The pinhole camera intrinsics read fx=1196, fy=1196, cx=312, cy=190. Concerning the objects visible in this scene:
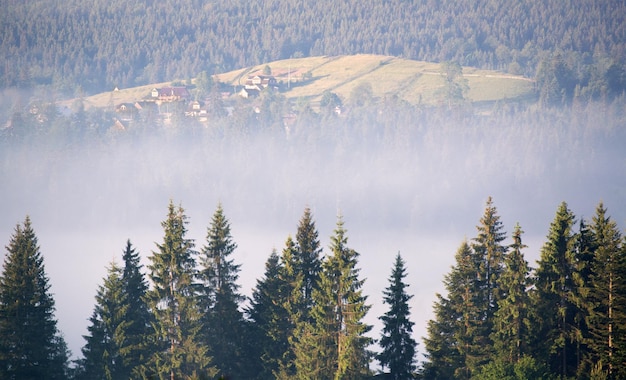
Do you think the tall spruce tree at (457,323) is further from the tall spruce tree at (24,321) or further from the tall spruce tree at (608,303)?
the tall spruce tree at (24,321)

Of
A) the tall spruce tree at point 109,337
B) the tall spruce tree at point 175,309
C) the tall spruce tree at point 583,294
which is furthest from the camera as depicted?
the tall spruce tree at point 175,309

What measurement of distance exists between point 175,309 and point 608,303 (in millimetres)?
16916

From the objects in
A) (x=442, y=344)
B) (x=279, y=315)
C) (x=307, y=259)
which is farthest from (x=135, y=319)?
(x=442, y=344)

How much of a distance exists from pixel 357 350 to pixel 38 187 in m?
158

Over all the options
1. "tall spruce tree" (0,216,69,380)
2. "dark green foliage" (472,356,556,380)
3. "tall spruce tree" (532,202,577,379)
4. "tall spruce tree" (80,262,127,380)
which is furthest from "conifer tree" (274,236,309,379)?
"tall spruce tree" (532,202,577,379)

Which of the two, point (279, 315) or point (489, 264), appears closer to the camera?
point (489, 264)

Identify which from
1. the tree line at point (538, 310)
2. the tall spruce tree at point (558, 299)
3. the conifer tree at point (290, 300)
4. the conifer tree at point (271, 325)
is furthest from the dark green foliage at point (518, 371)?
the conifer tree at point (271, 325)

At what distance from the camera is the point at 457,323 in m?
46.1

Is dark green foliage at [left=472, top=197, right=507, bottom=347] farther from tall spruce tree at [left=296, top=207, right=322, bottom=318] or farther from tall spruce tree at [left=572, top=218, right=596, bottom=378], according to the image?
tall spruce tree at [left=296, top=207, right=322, bottom=318]

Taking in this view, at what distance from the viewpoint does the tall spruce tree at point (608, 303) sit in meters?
43.6

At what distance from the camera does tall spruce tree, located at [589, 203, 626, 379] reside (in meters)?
43.6

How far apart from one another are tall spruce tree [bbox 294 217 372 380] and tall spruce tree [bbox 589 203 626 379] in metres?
8.54

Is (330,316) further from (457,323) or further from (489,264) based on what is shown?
(489,264)

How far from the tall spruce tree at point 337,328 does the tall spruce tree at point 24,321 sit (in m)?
9.80
